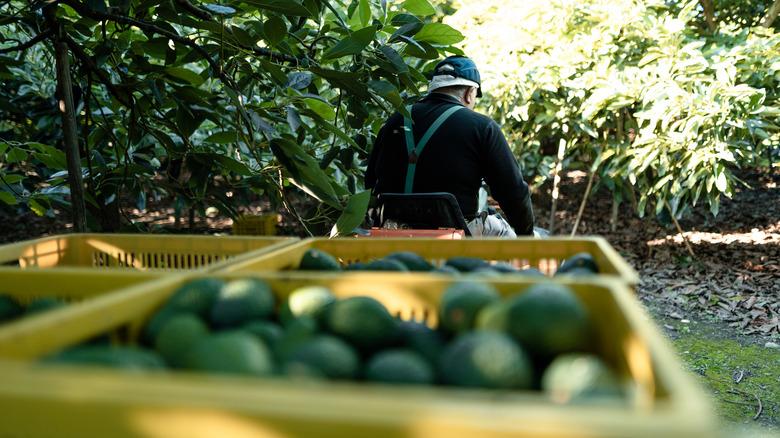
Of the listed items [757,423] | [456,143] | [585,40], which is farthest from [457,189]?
[585,40]

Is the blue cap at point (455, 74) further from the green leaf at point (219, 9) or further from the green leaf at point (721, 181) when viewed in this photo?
the green leaf at point (721, 181)

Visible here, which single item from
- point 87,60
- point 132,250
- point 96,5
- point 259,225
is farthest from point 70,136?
point 259,225

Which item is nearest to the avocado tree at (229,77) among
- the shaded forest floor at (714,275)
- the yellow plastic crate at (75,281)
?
the shaded forest floor at (714,275)

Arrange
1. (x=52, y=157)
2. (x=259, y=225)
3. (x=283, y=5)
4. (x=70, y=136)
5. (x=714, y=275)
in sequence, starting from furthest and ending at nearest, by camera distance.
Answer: (x=259, y=225)
(x=714, y=275)
(x=52, y=157)
(x=70, y=136)
(x=283, y=5)

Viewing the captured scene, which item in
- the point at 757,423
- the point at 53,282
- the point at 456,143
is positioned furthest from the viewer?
the point at 456,143

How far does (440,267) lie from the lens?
4.23ft

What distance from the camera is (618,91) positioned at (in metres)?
4.36

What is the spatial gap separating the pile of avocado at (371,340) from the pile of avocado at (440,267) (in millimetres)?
261

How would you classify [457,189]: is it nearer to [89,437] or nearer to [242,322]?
[242,322]

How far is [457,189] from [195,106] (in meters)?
1.35

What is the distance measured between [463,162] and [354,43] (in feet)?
3.73

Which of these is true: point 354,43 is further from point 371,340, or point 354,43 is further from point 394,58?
point 371,340

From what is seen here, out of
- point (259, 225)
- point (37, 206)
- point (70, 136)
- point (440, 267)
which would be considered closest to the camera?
point (440, 267)

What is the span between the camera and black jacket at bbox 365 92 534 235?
2.80 metres
